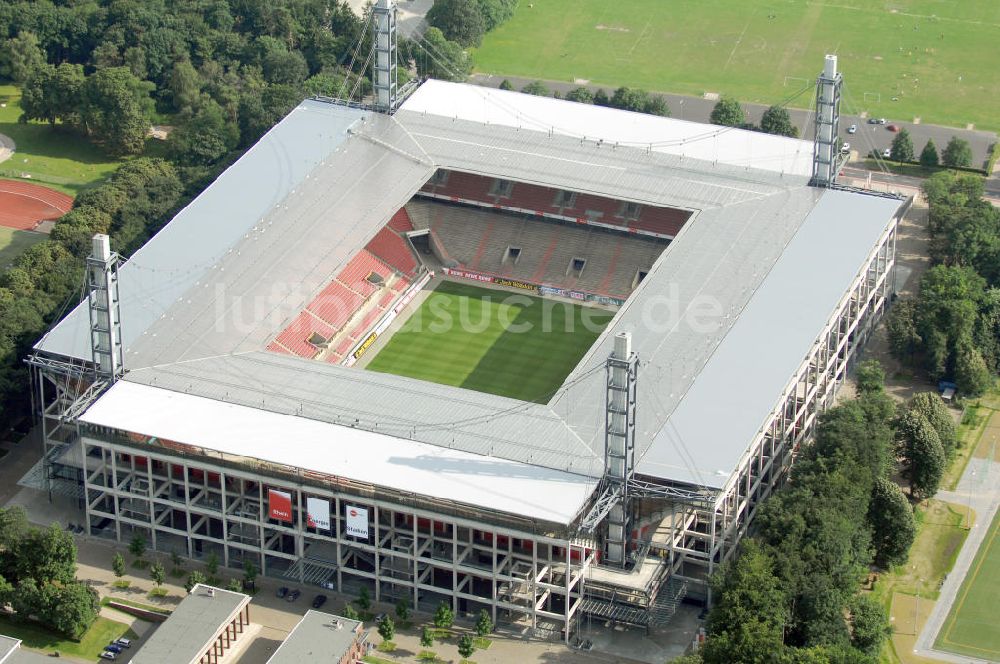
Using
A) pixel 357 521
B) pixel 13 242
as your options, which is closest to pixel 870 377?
pixel 357 521

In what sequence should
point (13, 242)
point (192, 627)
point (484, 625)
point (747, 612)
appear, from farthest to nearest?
point (13, 242) → point (484, 625) → point (192, 627) → point (747, 612)

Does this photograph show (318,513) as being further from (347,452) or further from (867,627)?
(867,627)

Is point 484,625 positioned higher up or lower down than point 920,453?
lower down

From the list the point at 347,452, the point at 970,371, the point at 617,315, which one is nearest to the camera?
the point at 347,452

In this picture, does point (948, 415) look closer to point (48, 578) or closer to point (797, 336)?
point (797, 336)

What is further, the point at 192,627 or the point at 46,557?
the point at 46,557
